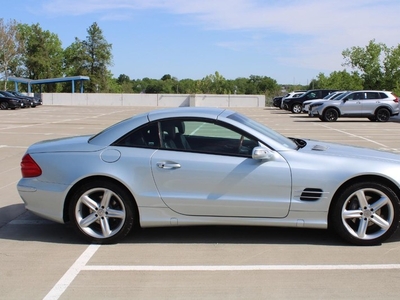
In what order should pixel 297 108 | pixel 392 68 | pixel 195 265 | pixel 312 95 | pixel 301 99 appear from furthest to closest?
1. pixel 392 68
2. pixel 297 108
3. pixel 301 99
4. pixel 312 95
5. pixel 195 265

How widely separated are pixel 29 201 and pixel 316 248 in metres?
3.12

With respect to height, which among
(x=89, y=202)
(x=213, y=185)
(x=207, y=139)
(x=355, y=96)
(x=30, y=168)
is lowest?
(x=89, y=202)

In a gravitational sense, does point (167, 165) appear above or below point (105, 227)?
above

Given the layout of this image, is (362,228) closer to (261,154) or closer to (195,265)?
(261,154)

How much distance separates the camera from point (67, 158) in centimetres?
515

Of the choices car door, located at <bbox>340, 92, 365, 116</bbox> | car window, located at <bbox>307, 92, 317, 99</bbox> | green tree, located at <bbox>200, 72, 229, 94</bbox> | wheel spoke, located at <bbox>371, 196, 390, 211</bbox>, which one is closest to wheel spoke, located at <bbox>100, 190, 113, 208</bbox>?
wheel spoke, located at <bbox>371, 196, 390, 211</bbox>

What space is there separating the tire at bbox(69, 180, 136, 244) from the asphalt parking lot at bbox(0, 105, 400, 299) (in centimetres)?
14

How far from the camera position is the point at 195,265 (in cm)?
452

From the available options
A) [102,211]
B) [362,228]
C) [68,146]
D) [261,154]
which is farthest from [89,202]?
[362,228]

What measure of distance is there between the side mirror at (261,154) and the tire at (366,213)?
2.75ft

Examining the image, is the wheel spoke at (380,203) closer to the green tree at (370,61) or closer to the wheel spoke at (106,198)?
the wheel spoke at (106,198)

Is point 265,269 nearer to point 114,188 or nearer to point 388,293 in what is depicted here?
point 388,293

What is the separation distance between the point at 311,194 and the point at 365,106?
22.2 metres

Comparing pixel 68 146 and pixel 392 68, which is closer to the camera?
pixel 68 146
